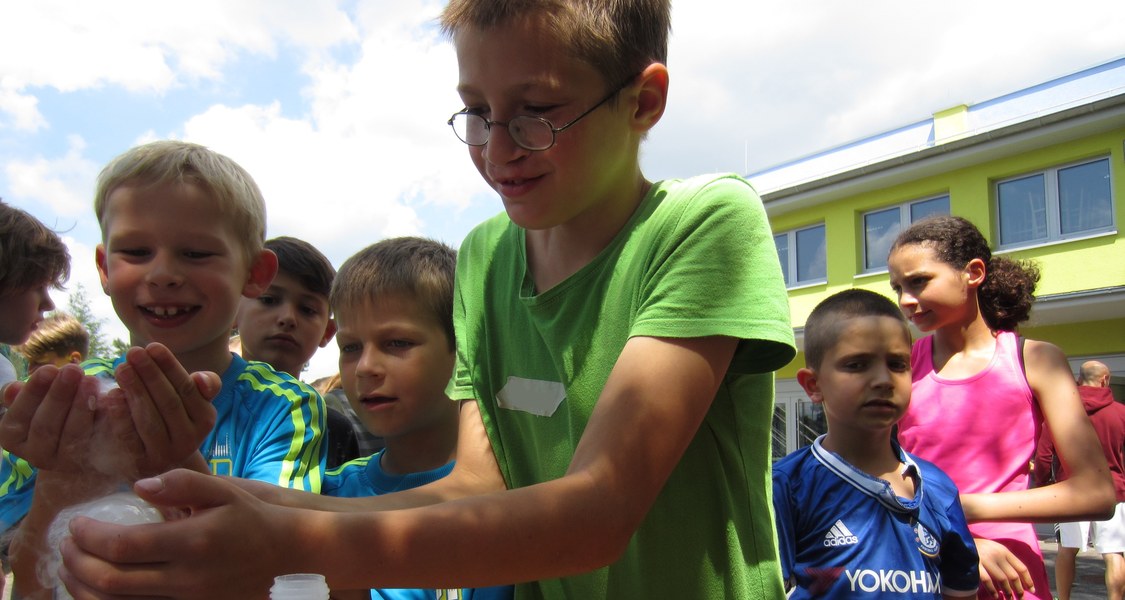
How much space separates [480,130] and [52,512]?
899 mm

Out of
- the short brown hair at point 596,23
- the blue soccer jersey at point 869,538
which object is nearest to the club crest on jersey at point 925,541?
the blue soccer jersey at point 869,538

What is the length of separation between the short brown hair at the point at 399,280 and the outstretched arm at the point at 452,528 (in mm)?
1411

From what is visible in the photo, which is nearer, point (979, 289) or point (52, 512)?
point (52, 512)

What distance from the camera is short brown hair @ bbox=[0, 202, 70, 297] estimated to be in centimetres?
417

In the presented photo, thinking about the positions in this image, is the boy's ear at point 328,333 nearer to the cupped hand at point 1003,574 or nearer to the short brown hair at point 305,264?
the short brown hair at point 305,264

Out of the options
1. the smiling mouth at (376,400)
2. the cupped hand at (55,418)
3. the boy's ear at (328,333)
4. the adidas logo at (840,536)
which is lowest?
the adidas logo at (840,536)

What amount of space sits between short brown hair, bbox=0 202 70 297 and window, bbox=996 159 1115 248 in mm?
17442

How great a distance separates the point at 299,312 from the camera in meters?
3.49

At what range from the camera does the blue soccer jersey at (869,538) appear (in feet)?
8.52

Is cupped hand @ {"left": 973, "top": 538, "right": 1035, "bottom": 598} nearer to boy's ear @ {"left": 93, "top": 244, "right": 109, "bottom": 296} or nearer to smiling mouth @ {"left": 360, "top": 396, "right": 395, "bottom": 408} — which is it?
smiling mouth @ {"left": 360, "top": 396, "right": 395, "bottom": 408}

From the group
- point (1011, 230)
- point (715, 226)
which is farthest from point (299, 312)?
point (1011, 230)

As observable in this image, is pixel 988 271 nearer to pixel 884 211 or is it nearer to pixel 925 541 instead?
pixel 925 541

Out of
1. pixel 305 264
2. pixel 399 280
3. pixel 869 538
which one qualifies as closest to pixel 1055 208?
pixel 869 538

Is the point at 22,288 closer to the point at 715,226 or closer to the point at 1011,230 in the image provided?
the point at 715,226
